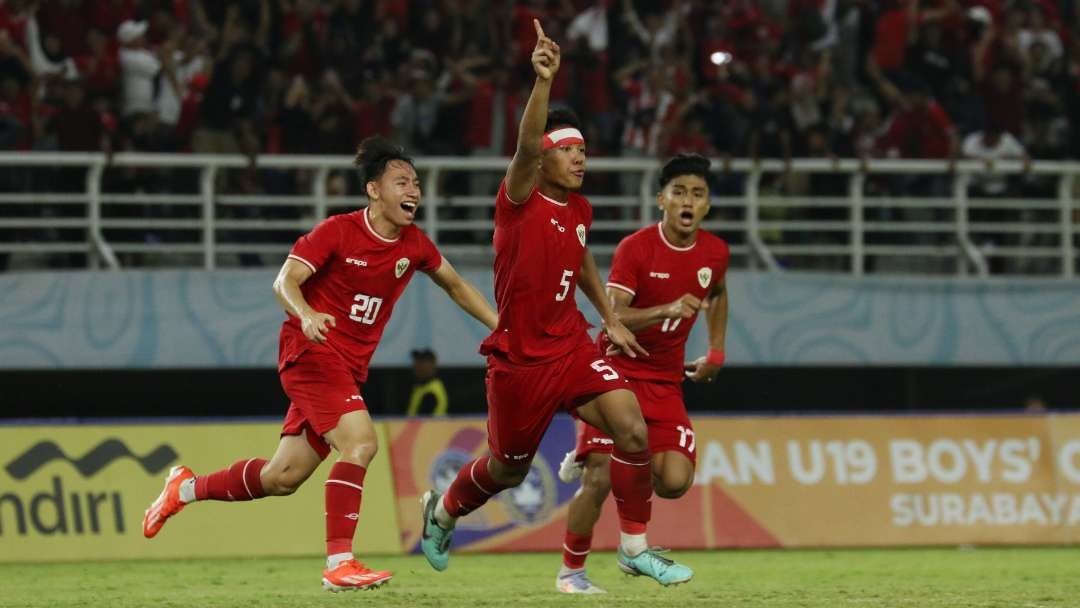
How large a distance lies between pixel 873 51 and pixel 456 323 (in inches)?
239

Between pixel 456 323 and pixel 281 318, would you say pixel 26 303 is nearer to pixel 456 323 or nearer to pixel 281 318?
pixel 281 318

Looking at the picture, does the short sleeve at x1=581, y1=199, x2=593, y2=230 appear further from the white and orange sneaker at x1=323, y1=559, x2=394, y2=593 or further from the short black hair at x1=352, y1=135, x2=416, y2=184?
the white and orange sneaker at x1=323, y1=559, x2=394, y2=593

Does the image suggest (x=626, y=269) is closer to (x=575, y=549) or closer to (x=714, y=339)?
(x=714, y=339)

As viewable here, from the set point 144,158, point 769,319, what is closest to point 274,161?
point 144,158

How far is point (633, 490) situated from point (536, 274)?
1465 millimetres

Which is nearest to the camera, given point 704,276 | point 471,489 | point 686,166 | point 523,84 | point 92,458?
point 471,489

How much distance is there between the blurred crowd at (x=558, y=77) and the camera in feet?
59.1

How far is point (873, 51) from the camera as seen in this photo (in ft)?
69.2

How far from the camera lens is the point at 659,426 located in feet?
37.4

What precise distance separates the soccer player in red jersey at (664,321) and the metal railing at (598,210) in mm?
6736

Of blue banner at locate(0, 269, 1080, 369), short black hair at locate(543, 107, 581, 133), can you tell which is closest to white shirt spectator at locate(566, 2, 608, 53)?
blue banner at locate(0, 269, 1080, 369)

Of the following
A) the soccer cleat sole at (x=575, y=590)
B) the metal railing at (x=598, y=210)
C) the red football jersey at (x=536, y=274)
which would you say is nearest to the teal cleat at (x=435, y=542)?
the soccer cleat sole at (x=575, y=590)

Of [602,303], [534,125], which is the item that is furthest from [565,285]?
[534,125]

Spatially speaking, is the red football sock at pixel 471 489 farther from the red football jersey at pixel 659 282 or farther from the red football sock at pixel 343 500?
the red football jersey at pixel 659 282
